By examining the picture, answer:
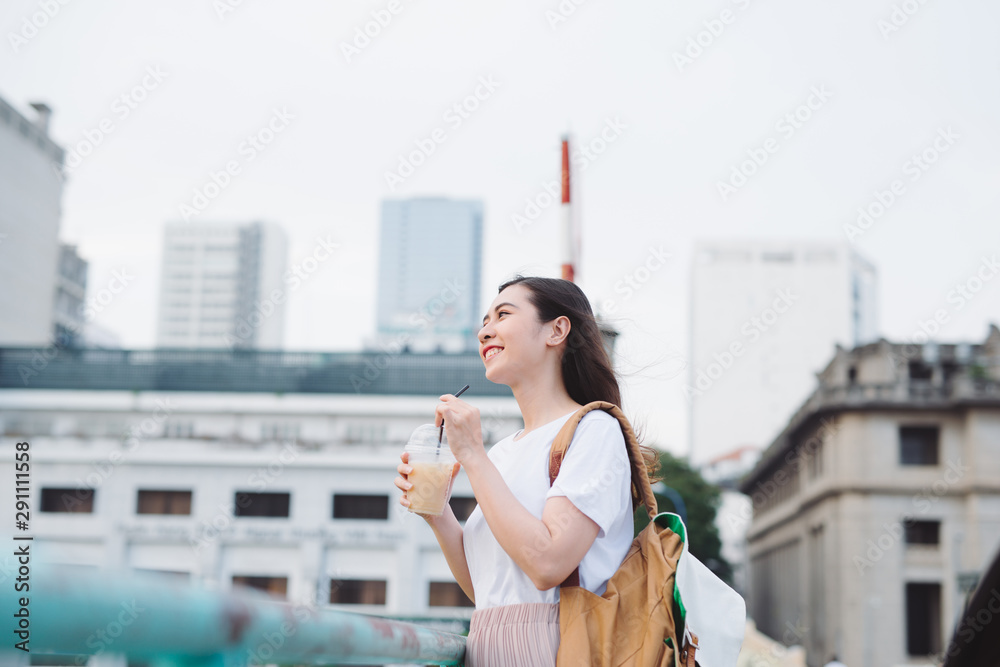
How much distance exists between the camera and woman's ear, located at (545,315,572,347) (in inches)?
94.0

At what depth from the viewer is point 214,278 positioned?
159125 millimetres

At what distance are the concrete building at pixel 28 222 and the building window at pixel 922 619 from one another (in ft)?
123

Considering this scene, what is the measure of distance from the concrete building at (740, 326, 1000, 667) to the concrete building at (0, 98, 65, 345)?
33293 mm

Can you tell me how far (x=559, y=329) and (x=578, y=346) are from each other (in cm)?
7

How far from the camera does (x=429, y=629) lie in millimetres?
1900

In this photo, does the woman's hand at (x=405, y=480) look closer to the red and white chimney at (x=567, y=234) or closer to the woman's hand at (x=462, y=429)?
the woman's hand at (x=462, y=429)

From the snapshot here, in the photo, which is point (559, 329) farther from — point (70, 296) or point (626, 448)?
point (70, 296)

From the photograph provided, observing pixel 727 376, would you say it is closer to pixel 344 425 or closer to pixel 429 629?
pixel 344 425

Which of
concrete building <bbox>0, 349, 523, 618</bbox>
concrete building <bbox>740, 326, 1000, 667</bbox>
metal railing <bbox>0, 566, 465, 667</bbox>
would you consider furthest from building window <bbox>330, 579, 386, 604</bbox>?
metal railing <bbox>0, 566, 465, 667</bbox>

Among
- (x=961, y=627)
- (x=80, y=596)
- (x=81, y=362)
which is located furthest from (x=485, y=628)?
(x=81, y=362)

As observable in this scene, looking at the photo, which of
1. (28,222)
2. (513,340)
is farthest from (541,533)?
(28,222)

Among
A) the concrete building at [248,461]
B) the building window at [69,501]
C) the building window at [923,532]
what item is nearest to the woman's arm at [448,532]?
the concrete building at [248,461]

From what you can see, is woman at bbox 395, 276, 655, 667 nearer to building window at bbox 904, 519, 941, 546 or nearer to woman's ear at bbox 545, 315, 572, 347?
woman's ear at bbox 545, 315, 572, 347

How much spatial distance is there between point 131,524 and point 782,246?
10429 centimetres
